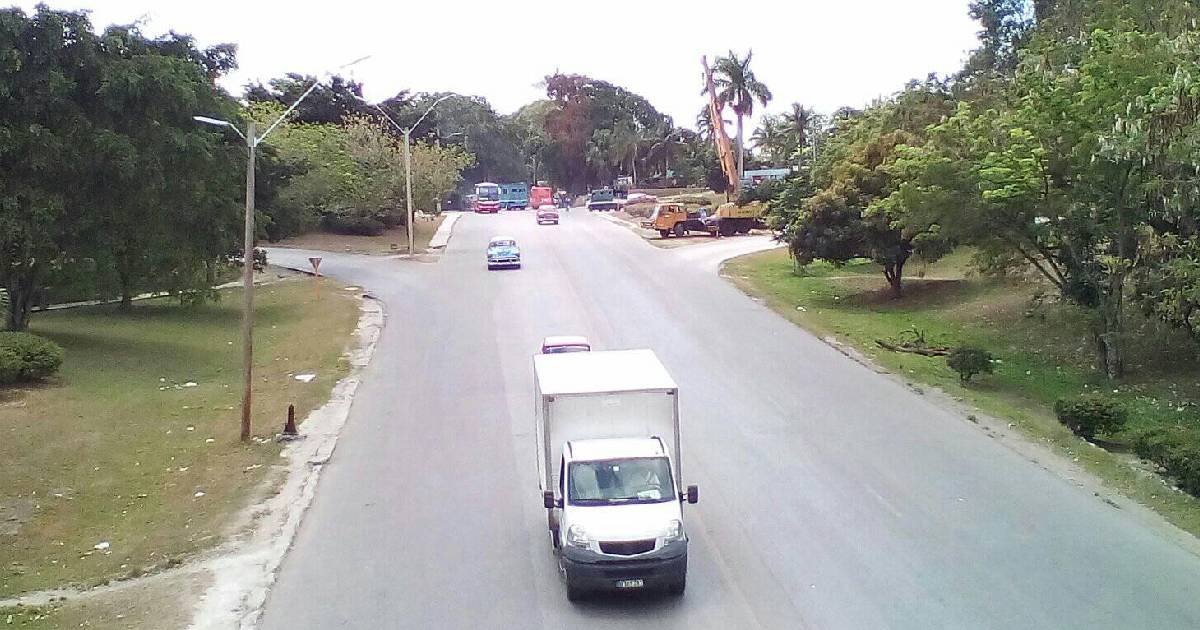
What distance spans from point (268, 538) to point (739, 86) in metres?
82.6

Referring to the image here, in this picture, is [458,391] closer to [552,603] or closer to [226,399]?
[226,399]

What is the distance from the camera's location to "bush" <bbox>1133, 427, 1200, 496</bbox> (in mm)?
17641

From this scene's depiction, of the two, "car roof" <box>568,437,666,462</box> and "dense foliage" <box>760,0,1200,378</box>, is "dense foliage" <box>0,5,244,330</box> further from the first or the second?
"dense foliage" <box>760,0,1200,378</box>

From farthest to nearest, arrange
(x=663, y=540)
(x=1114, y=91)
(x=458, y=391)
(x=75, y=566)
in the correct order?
(x=458, y=391) → (x=1114, y=91) → (x=75, y=566) → (x=663, y=540)

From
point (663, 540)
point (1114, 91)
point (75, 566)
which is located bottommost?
point (75, 566)

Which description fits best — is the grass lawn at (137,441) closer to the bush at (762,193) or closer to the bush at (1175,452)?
the bush at (1175,452)

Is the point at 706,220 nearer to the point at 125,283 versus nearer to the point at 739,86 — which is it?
the point at 739,86

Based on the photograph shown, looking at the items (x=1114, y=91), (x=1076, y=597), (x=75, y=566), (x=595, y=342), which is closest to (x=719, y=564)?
(x=1076, y=597)

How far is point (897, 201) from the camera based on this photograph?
111 feet

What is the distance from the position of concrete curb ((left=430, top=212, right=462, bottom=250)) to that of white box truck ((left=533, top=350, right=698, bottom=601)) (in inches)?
2130

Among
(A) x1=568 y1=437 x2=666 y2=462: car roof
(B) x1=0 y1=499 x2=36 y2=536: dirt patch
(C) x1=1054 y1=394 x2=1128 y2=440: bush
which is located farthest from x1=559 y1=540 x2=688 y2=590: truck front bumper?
(C) x1=1054 y1=394 x2=1128 y2=440: bush

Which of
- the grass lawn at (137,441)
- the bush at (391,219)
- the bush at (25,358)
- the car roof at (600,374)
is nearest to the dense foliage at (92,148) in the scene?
the bush at (25,358)

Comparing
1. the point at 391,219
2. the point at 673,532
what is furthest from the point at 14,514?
the point at 391,219

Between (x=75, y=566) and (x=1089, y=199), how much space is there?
2247 cm
